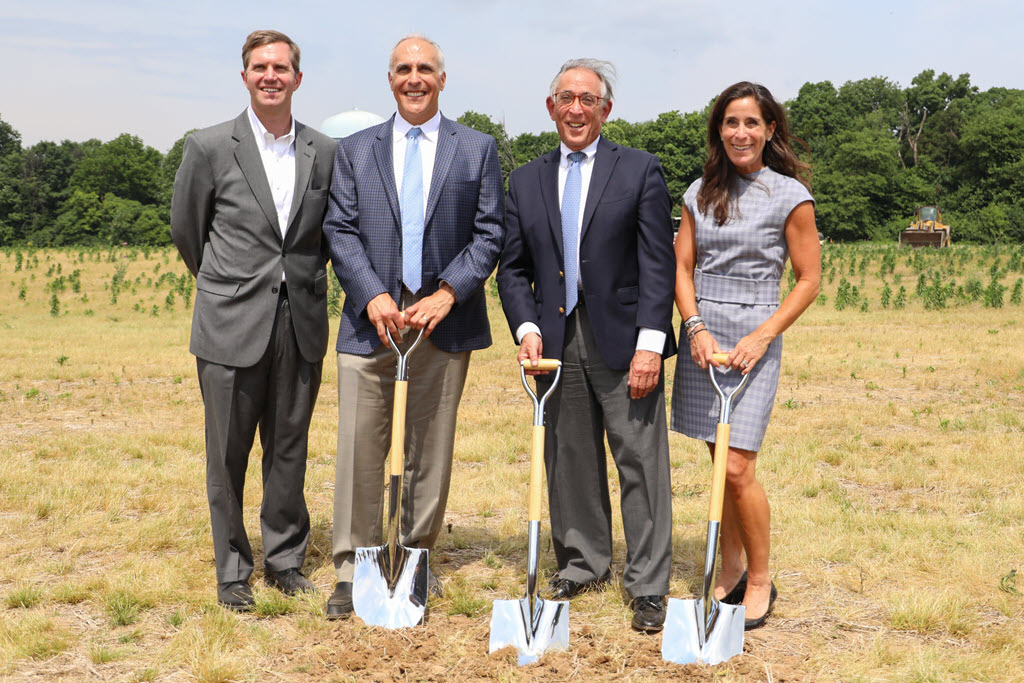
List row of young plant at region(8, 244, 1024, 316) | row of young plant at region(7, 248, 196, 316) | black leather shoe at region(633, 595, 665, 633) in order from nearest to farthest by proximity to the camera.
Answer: black leather shoe at region(633, 595, 665, 633)
row of young plant at region(8, 244, 1024, 316)
row of young plant at region(7, 248, 196, 316)

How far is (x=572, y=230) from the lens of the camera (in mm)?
3961

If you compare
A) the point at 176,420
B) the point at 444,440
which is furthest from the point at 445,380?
the point at 176,420

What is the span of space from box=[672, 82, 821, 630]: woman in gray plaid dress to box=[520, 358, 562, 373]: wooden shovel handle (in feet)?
1.97

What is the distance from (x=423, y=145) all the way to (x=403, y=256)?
1.74ft

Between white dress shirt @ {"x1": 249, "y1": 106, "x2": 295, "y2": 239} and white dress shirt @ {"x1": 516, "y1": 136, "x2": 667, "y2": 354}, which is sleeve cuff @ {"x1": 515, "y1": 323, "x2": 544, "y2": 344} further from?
white dress shirt @ {"x1": 249, "y1": 106, "x2": 295, "y2": 239}

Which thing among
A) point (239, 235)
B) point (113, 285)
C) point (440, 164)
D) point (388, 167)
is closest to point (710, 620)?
point (440, 164)

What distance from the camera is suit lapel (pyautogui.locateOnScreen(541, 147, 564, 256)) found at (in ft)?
13.0

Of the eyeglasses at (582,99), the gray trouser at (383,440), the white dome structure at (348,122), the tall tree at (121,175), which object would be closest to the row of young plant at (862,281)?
the gray trouser at (383,440)

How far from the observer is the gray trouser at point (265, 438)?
412 cm

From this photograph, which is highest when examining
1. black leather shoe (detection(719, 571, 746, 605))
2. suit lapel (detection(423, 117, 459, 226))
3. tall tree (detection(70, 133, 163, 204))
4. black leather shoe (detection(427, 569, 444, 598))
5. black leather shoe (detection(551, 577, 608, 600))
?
tall tree (detection(70, 133, 163, 204))

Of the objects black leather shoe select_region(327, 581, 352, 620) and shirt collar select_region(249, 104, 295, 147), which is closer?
black leather shoe select_region(327, 581, 352, 620)

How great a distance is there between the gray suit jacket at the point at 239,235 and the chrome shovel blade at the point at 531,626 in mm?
1637

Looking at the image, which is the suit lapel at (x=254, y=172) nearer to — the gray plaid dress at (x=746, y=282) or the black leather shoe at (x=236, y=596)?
the black leather shoe at (x=236, y=596)

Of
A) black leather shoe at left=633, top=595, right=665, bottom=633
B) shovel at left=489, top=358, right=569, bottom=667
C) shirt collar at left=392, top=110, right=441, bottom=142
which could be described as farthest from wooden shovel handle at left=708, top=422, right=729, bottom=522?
shirt collar at left=392, top=110, right=441, bottom=142
